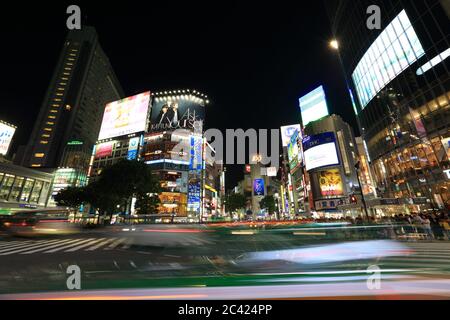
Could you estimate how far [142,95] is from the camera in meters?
64.1

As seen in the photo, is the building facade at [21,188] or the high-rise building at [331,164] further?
the building facade at [21,188]

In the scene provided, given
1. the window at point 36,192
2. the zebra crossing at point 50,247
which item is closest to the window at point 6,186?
the window at point 36,192

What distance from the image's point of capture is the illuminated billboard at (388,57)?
24.4 m

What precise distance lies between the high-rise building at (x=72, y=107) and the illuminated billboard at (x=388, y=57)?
320 ft

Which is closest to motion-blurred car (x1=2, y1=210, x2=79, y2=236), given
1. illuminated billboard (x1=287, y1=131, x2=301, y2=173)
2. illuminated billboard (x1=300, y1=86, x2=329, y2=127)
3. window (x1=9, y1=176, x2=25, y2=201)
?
illuminated billboard (x1=300, y1=86, x2=329, y2=127)

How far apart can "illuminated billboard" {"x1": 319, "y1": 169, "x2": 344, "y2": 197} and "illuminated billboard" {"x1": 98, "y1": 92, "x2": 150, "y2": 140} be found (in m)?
48.3

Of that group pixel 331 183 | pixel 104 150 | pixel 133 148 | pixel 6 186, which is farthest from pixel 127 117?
pixel 331 183

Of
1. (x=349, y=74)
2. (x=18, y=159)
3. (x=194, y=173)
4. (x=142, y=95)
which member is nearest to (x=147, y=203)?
(x=194, y=173)

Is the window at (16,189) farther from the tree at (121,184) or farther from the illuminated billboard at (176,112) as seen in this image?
the illuminated billboard at (176,112)

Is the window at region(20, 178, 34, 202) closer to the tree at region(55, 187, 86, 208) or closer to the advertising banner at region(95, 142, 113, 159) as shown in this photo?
the tree at region(55, 187, 86, 208)

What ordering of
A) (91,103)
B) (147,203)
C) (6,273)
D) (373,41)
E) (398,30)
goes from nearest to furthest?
(6,273)
(398,30)
(373,41)
(147,203)
(91,103)

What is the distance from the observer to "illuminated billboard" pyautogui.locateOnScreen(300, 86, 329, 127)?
47.6 metres
